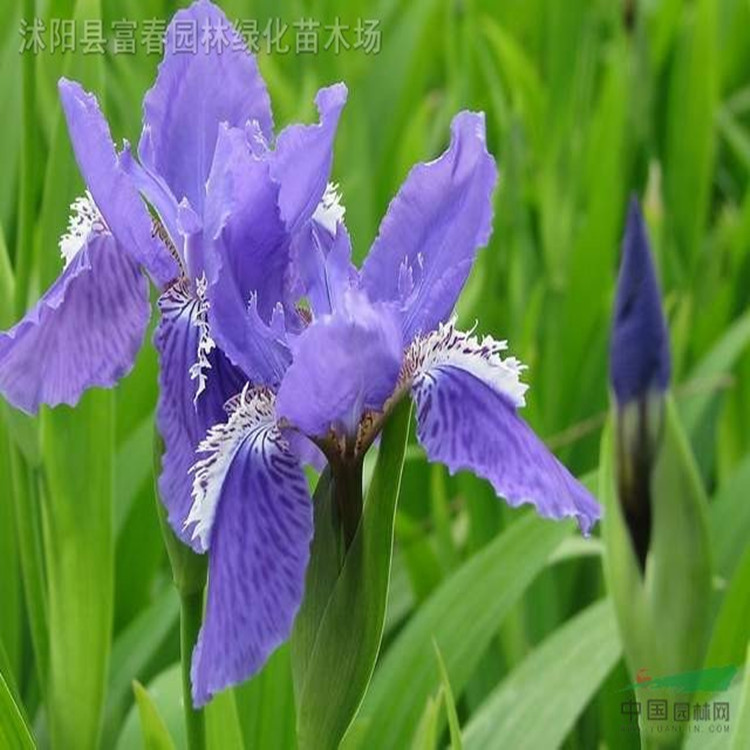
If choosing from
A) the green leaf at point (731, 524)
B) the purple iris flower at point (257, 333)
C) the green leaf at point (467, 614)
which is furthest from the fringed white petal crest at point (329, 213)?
the green leaf at point (731, 524)

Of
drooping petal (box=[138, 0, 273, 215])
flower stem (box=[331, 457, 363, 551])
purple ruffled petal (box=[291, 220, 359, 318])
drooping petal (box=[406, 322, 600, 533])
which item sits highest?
drooping petal (box=[138, 0, 273, 215])

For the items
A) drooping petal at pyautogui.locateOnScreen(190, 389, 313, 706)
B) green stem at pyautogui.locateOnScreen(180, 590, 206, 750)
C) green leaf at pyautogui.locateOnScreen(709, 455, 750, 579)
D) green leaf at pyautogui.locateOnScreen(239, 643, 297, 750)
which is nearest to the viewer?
drooping petal at pyautogui.locateOnScreen(190, 389, 313, 706)

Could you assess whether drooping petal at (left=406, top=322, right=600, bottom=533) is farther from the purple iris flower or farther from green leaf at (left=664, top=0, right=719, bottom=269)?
green leaf at (left=664, top=0, right=719, bottom=269)

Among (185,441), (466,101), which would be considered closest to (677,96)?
(466,101)

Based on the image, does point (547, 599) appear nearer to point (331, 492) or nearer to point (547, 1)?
point (331, 492)

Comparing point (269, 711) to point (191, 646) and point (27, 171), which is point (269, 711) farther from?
point (27, 171)

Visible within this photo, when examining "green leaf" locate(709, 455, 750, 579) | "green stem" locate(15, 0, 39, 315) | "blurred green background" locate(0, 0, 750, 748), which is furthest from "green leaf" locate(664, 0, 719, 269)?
"green stem" locate(15, 0, 39, 315)

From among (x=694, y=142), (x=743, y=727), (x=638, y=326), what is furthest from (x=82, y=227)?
(x=694, y=142)
